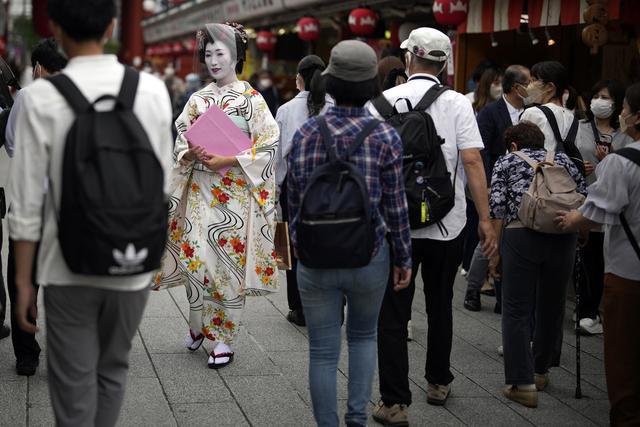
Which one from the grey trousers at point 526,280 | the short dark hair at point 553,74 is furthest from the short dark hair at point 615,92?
the grey trousers at point 526,280

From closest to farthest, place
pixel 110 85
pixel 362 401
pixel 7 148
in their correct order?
pixel 110 85 < pixel 362 401 < pixel 7 148

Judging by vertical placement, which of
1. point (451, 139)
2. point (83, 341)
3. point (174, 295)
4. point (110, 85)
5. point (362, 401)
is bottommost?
point (174, 295)

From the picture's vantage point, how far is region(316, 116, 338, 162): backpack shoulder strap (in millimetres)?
3789

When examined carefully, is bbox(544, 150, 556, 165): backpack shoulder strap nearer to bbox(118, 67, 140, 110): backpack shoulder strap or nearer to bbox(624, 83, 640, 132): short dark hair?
bbox(624, 83, 640, 132): short dark hair

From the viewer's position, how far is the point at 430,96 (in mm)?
4672

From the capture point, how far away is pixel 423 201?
4559mm

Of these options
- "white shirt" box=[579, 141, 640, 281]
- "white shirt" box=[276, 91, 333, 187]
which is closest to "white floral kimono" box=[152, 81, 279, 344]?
"white shirt" box=[276, 91, 333, 187]

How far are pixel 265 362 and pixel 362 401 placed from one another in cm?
175

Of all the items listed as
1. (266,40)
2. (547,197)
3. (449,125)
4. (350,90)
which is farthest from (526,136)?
(266,40)

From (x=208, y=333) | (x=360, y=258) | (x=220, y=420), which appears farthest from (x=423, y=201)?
(x=208, y=333)

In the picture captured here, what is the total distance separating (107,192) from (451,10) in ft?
23.9

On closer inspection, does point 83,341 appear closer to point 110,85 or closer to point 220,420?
point 110,85

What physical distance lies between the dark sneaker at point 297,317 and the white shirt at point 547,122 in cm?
203

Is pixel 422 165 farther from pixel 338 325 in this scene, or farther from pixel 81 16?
pixel 81 16
